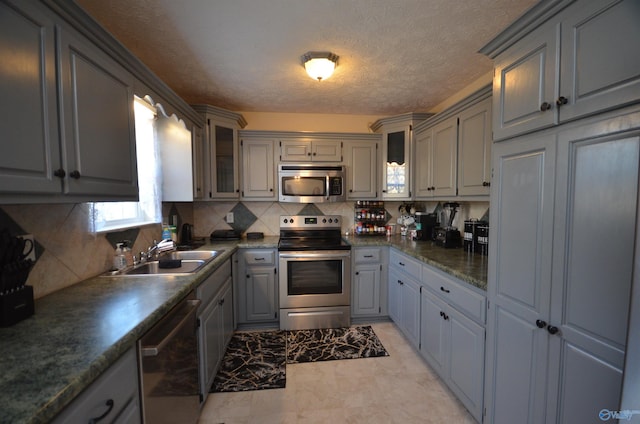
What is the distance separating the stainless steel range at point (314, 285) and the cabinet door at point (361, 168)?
0.74 m

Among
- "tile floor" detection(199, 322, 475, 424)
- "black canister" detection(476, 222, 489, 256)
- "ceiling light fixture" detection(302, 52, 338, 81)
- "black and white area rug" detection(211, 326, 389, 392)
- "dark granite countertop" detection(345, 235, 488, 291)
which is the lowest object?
"tile floor" detection(199, 322, 475, 424)

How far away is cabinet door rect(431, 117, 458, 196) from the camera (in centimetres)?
221

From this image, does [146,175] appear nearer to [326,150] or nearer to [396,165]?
[326,150]

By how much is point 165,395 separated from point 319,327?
1.77m

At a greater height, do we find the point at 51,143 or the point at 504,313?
the point at 51,143

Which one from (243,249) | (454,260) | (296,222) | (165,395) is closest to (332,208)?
(296,222)

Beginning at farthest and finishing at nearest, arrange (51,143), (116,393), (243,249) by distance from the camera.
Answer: (243,249), (51,143), (116,393)

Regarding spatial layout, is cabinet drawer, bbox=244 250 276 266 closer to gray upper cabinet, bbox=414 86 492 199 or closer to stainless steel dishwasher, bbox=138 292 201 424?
stainless steel dishwasher, bbox=138 292 201 424

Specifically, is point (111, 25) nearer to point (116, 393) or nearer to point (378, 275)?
point (116, 393)

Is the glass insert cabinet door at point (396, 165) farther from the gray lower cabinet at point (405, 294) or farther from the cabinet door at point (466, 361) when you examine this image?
the cabinet door at point (466, 361)

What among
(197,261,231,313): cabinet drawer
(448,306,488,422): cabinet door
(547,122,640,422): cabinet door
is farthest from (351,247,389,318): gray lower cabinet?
(547,122,640,422): cabinet door

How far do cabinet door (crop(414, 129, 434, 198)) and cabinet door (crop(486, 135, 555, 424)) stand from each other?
1292 mm

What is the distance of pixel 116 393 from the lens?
2.75 ft

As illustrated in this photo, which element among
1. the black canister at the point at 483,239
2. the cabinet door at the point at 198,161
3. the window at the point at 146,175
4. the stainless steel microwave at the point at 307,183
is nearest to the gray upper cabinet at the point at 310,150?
the stainless steel microwave at the point at 307,183
